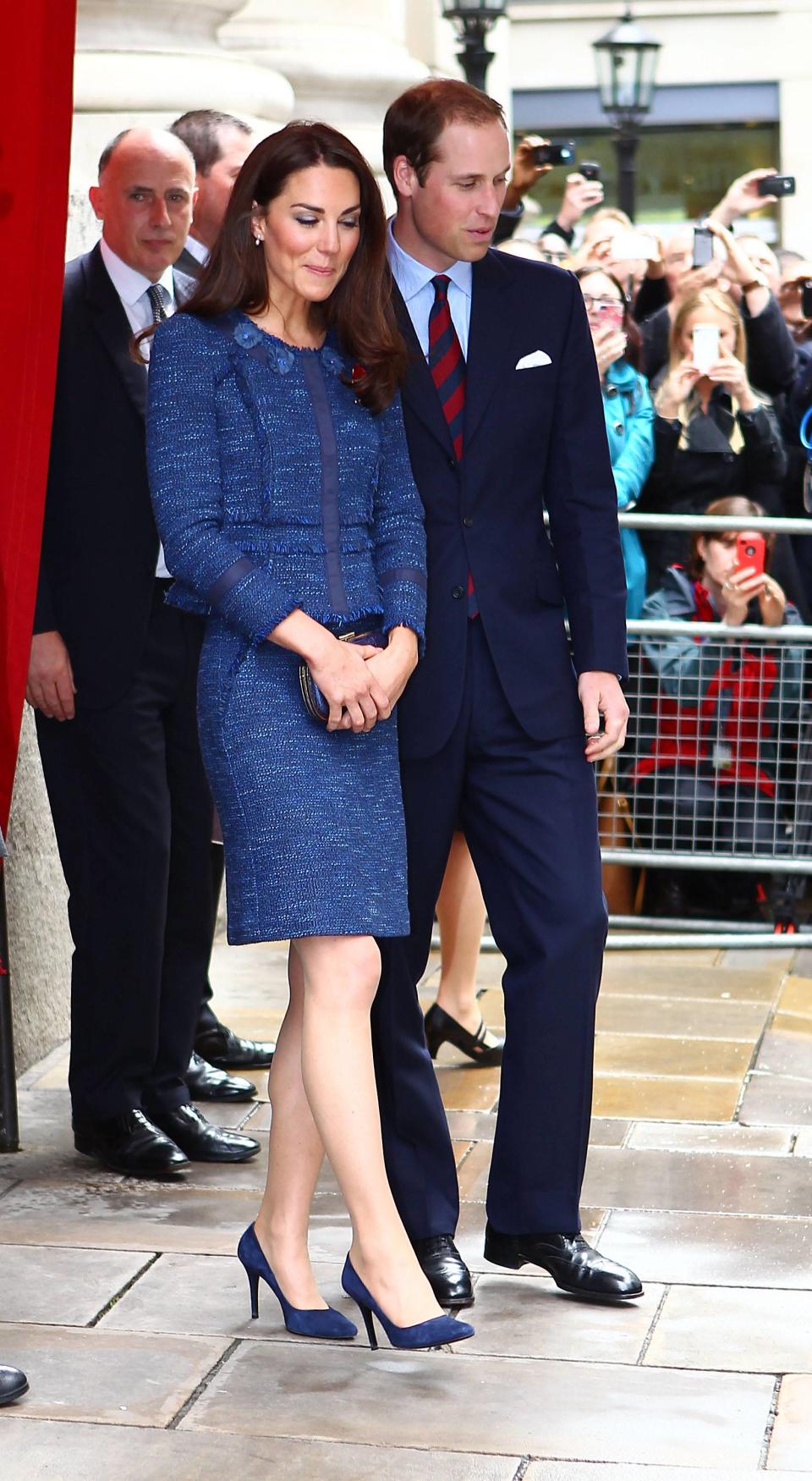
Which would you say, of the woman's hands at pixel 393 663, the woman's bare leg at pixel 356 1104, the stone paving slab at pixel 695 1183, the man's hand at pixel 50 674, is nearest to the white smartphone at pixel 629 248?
the man's hand at pixel 50 674

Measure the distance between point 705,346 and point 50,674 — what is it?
3.13 m

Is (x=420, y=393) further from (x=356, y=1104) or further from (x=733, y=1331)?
(x=733, y=1331)

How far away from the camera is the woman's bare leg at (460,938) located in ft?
18.3

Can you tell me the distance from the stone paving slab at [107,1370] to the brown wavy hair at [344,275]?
5.19 feet

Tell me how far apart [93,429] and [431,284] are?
1.00 metres

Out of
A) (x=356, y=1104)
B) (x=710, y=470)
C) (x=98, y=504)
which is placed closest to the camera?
(x=356, y=1104)

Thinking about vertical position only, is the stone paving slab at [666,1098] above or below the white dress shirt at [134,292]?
below

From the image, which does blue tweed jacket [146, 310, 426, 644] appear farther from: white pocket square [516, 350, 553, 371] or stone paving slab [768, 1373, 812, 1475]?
stone paving slab [768, 1373, 812, 1475]

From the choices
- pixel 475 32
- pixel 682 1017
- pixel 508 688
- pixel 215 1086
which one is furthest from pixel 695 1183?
pixel 475 32

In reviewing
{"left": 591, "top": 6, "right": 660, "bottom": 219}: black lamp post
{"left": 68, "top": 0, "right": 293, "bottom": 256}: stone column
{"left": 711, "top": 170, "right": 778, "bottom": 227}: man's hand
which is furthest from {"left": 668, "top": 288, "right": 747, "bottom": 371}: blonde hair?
{"left": 591, "top": 6, "right": 660, "bottom": 219}: black lamp post

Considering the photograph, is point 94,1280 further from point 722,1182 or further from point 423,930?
point 722,1182

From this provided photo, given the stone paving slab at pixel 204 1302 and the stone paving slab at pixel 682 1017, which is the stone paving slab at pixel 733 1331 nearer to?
the stone paving slab at pixel 204 1302

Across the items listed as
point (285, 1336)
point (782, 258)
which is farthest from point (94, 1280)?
point (782, 258)

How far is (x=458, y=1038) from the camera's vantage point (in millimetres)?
5590
